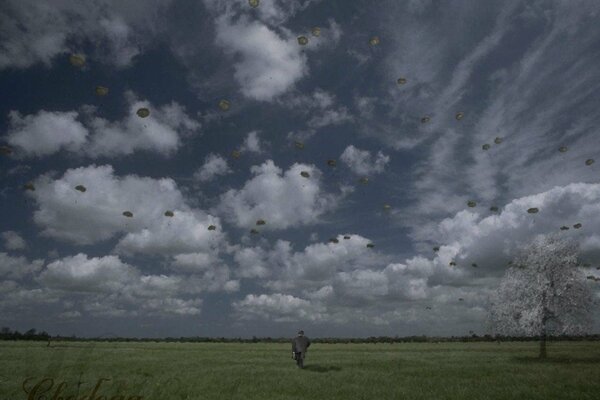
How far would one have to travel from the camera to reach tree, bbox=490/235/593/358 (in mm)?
45625

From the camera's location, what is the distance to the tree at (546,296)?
4562 centimetres

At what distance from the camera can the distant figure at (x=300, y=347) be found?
31.4 metres

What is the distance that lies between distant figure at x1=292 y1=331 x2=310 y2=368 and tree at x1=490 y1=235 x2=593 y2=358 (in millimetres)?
26923

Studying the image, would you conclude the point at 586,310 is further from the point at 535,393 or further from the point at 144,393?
the point at 144,393

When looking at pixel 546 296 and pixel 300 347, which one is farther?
pixel 546 296

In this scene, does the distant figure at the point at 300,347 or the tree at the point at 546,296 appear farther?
the tree at the point at 546,296

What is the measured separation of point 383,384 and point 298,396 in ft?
17.0

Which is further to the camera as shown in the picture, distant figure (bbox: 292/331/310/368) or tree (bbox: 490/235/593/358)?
tree (bbox: 490/235/593/358)

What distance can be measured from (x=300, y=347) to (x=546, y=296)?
1151 inches

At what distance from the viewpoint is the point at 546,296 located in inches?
1827

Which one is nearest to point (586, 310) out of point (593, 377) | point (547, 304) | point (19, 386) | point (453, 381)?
point (547, 304)

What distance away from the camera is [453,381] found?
71.5 ft

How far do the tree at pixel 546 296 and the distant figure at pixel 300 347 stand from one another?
26.9m

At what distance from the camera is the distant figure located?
31.4 metres
